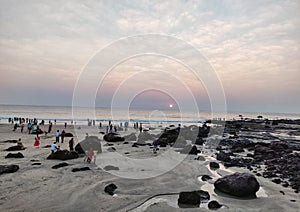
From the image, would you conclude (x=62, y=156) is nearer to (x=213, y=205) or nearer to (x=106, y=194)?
(x=106, y=194)

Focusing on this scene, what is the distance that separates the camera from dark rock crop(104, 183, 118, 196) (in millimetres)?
9805

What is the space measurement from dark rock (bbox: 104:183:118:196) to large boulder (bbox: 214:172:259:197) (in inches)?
206

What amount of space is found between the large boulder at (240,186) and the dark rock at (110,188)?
17.2ft

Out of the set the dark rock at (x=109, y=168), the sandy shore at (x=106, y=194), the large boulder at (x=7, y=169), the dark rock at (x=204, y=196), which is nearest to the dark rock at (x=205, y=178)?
the sandy shore at (x=106, y=194)

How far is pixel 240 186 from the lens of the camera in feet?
32.7

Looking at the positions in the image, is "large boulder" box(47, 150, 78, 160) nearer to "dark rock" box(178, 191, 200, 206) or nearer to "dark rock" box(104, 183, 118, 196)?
"dark rock" box(104, 183, 118, 196)

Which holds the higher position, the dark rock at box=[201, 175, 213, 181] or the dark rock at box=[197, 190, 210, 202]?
the dark rock at box=[197, 190, 210, 202]

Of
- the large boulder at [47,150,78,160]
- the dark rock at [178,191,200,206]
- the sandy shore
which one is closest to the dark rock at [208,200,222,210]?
the sandy shore

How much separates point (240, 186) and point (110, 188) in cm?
617

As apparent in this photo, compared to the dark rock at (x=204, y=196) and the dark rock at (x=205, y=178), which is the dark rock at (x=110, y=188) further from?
the dark rock at (x=205, y=178)

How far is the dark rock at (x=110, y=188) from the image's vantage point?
980cm

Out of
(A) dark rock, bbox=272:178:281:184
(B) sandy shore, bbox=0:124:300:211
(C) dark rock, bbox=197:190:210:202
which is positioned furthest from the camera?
(A) dark rock, bbox=272:178:281:184

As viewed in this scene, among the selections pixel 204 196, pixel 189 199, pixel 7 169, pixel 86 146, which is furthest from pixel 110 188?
pixel 86 146

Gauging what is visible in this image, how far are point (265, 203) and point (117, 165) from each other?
30.8 feet
